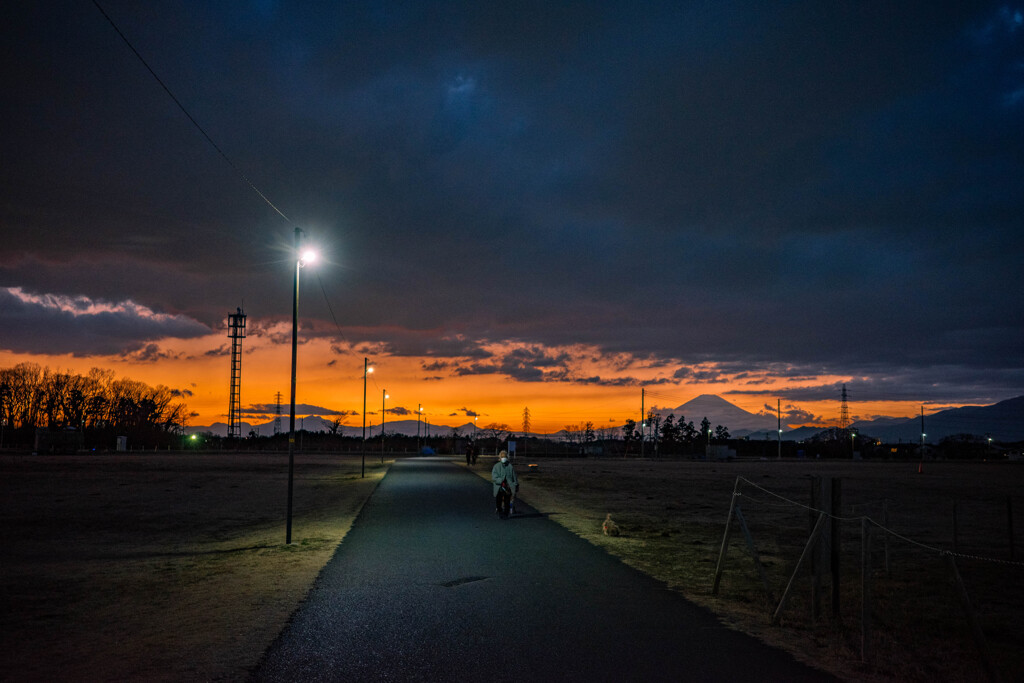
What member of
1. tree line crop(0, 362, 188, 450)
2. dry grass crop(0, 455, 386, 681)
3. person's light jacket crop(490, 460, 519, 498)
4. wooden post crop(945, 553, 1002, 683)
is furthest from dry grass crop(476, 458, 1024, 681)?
tree line crop(0, 362, 188, 450)

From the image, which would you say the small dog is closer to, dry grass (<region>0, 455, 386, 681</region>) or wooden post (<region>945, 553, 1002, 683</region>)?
dry grass (<region>0, 455, 386, 681</region>)

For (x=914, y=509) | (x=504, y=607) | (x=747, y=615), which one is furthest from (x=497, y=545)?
(x=914, y=509)

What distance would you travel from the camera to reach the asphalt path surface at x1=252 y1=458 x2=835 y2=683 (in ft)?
19.9

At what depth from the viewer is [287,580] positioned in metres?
10.4

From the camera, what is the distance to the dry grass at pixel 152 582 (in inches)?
262

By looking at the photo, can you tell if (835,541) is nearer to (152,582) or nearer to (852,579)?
(852,579)

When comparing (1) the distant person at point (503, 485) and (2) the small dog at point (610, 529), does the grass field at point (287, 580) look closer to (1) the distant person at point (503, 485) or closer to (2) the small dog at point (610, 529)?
(2) the small dog at point (610, 529)

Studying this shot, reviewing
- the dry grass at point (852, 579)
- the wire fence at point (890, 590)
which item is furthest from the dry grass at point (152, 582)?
the wire fence at point (890, 590)

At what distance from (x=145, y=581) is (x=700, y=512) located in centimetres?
1774

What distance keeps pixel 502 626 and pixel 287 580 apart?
451 cm

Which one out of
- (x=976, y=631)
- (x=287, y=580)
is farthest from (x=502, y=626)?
(x=976, y=631)

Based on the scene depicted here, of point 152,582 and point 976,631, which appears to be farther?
point 152,582

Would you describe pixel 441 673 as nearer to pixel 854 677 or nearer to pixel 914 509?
pixel 854 677

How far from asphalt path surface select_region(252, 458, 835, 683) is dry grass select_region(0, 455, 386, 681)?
→ 604 mm
